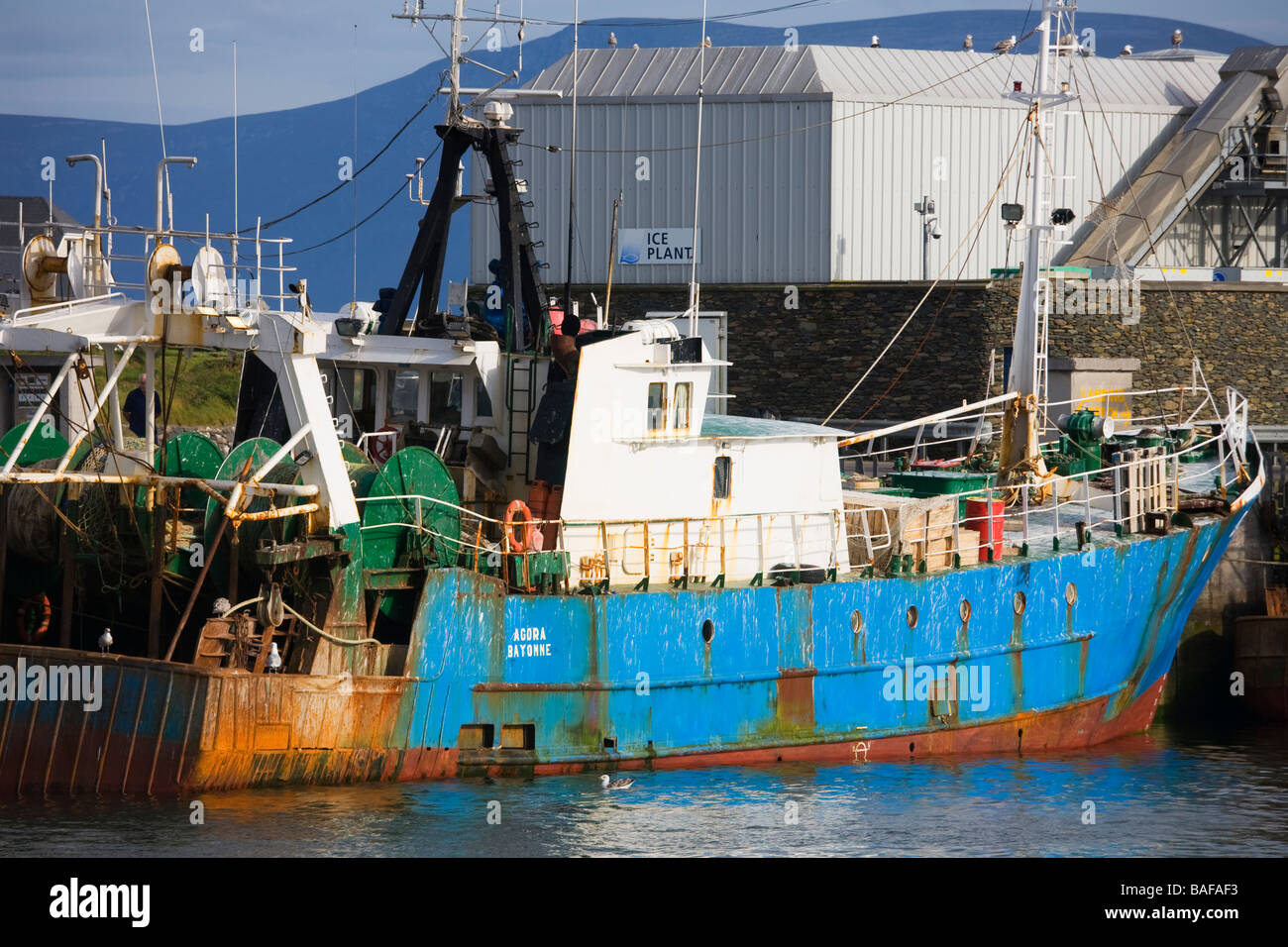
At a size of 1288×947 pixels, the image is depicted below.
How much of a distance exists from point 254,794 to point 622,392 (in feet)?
18.8

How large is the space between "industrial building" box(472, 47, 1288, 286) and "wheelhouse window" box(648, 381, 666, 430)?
16.8m

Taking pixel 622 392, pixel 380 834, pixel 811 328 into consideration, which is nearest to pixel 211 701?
pixel 380 834

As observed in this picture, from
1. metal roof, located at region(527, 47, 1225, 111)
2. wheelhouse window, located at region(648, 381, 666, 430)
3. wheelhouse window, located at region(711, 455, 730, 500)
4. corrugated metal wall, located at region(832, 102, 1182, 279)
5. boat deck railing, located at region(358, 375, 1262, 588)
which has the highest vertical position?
metal roof, located at region(527, 47, 1225, 111)

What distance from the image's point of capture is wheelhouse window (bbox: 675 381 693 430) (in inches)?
721

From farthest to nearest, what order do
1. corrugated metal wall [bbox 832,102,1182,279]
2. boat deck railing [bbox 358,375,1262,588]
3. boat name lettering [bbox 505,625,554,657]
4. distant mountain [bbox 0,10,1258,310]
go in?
distant mountain [bbox 0,10,1258,310], corrugated metal wall [bbox 832,102,1182,279], boat deck railing [bbox 358,375,1262,588], boat name lettering [bbox 505,625,554,657]

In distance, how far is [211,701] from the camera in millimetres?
14891

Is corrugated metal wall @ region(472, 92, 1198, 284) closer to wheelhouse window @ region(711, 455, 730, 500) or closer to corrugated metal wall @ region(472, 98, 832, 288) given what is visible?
corrugated metal wall @ region(472, 98, 832, 288)

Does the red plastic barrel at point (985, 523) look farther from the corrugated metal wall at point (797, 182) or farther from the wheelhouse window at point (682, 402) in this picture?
the corrugated metal wall at point (797, 182)

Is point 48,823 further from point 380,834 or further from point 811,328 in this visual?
point 811,328

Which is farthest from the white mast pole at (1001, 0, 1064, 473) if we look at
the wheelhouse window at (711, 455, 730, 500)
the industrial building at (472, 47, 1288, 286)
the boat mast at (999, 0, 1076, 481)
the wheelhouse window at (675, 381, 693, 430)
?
the industrial building at (472, 47, 1288, 286)

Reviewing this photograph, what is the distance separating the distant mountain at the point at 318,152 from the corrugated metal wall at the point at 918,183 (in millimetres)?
20295

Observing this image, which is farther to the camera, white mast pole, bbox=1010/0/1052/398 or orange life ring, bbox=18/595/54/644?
white mast pole, bbox=1010/0/1052/398

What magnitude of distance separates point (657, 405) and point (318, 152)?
78178mm

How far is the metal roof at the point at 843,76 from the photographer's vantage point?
116 ft
